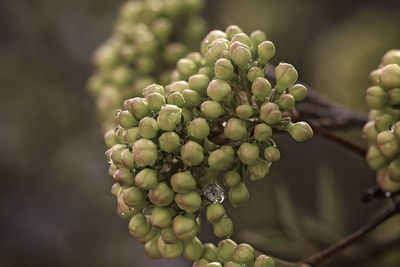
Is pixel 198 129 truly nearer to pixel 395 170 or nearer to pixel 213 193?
pixel 213 193

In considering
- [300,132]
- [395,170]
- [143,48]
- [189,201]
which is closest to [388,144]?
[395,170]

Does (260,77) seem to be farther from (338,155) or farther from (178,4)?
(338,155)

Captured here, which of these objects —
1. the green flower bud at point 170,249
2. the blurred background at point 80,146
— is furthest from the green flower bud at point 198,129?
the blurred background at point 80,146

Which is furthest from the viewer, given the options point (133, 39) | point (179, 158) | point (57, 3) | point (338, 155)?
point (57, 3)

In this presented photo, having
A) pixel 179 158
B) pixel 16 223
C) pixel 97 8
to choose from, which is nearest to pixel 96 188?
pixel 16 223

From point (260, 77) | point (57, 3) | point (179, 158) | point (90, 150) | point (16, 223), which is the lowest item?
point (179, 158)

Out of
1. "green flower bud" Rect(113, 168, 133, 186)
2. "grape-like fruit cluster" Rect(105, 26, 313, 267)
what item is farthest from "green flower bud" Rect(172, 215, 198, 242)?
"green flower bud" Rect(113, 168, 133, 186)
